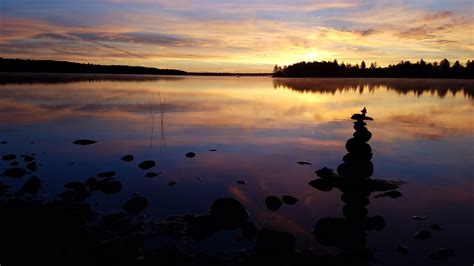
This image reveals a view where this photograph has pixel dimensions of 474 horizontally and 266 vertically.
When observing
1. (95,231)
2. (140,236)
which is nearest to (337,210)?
(140,236)

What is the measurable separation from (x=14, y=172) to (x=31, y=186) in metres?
2.85

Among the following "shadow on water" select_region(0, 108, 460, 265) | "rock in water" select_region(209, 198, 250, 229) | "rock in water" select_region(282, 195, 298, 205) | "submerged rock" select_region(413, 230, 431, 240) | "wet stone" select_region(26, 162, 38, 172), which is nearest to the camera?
"shadow on water" select_region(0, 108, 460, 265)

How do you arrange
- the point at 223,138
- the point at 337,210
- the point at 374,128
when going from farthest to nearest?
1. the point at 374,128
2. the point at 223,138
3. the point at 337,210

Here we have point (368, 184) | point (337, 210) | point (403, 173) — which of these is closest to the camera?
point (337, 210)

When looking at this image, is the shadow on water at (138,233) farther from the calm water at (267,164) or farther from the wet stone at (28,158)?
the wet stone at (28,158)

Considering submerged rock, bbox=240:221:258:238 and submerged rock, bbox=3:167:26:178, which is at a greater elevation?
submerged rock, bbox=3:167:26:178

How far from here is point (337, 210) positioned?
15.4m

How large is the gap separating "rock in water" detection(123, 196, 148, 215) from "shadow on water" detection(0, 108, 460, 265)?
0.12 ft

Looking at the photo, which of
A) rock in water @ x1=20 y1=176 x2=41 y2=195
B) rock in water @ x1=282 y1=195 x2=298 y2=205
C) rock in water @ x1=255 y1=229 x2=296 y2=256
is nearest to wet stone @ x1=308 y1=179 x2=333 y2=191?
rock in water @ x1=282 y1=195 x2=298 y2=205

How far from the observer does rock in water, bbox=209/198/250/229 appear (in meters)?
13.2

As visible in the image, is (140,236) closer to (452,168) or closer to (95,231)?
(95,231)

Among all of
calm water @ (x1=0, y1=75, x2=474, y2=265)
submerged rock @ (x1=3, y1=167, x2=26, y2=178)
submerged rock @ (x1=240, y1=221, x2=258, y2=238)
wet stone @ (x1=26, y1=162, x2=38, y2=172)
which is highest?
submerged rock @ (x1=3, y1=167, x2=26, y2=178)

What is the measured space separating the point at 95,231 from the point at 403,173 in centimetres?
1616

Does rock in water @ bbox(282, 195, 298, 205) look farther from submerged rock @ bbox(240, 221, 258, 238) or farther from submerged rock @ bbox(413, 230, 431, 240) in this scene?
submerged rock @ bbox(413, 230, 431, 240)
